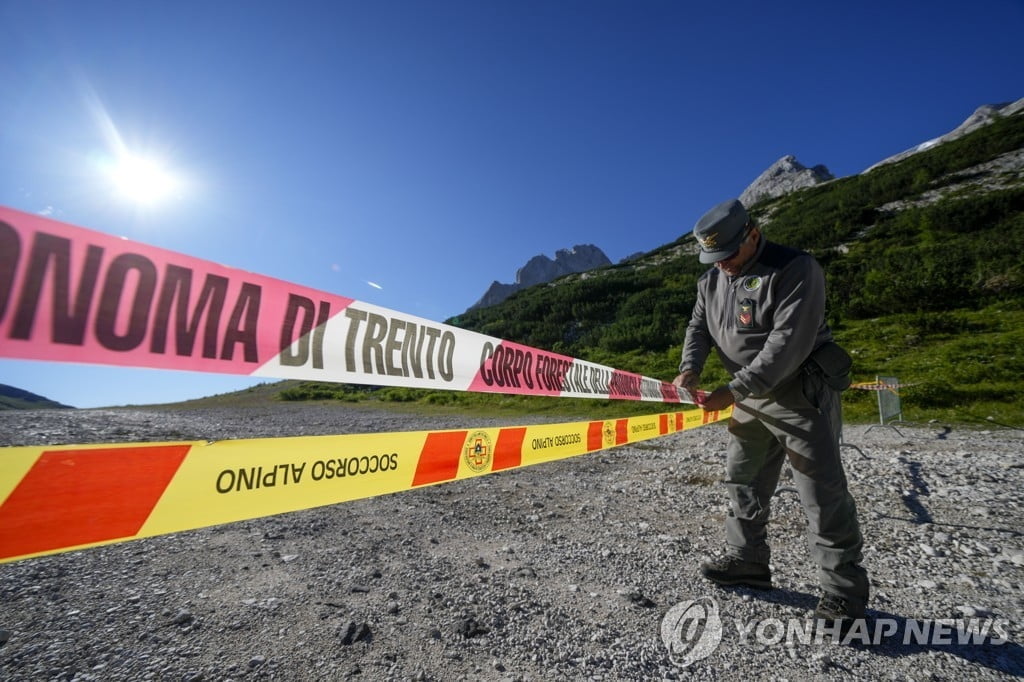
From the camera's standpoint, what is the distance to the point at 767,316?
110 inches

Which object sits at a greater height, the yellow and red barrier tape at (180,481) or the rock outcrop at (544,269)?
the rock outcrop at (544,269)

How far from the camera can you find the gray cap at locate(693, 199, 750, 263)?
2820 millimetres

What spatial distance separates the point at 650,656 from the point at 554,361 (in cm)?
220

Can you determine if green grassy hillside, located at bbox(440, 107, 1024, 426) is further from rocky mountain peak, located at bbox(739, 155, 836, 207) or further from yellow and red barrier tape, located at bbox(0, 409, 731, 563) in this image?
rocky mountain peak, located at bbox(739, 155, 836, 207)

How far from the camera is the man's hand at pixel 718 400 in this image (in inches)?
109

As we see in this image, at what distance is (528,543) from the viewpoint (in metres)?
3.91

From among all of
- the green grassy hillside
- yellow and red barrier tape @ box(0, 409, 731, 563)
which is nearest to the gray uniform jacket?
yellow and red barrier tape @ box(0, 409, 731, 563)

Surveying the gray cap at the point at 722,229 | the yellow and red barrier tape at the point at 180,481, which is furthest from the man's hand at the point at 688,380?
the yellow and red barrier tape at the point at 180,481

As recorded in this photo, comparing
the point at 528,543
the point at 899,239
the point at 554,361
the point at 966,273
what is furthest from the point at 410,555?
the point at 899,239

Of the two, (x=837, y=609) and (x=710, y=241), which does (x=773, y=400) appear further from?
(x=837, y=609)

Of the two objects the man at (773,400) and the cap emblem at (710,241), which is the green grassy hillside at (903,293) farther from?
the cap emblem at (710,241)

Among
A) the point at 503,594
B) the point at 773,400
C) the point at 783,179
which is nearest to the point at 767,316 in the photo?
the point at 773,400

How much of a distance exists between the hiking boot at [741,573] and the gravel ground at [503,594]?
0.07m

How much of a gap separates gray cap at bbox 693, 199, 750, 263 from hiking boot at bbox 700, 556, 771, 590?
2137 millimetres
